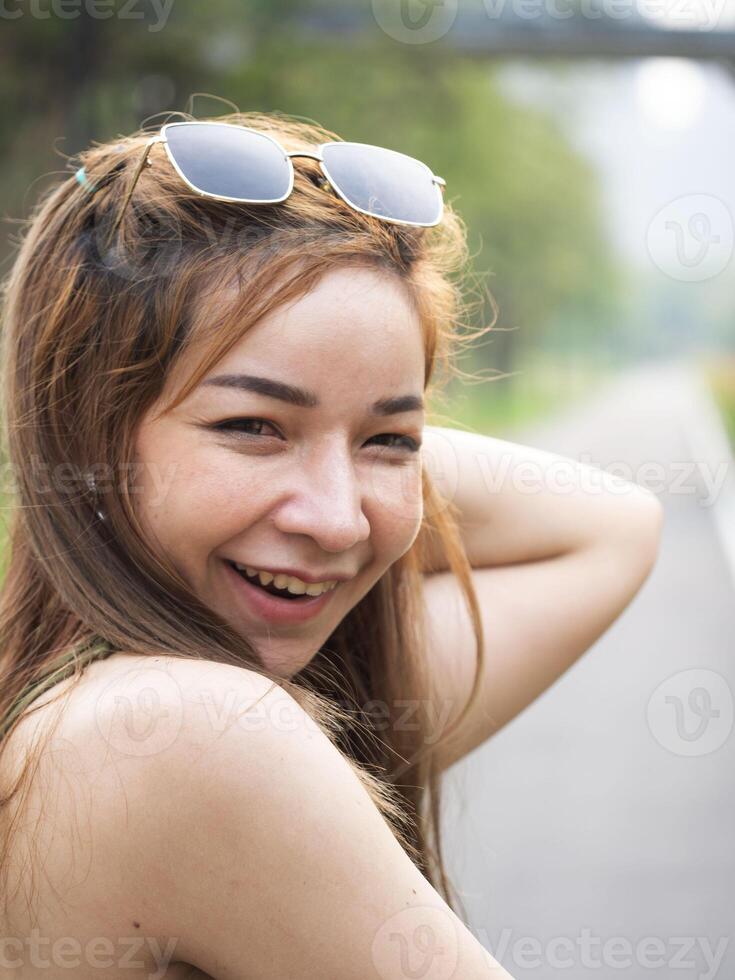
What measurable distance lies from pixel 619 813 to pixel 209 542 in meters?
4.24

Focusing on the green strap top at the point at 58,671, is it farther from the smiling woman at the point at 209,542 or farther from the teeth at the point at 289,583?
the teeth at the point at 289,583

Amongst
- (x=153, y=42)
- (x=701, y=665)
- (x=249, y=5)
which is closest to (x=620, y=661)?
(x=701, y=665)

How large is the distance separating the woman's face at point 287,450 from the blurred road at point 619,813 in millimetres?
1347

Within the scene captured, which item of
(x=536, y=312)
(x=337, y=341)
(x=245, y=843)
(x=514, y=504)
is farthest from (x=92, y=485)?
(x=536, y=312)

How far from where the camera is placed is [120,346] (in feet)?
6.34

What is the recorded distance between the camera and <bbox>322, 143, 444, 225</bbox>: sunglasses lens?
2062 mm

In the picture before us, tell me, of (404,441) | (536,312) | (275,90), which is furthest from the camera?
(536,312)

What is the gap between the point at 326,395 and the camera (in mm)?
1878

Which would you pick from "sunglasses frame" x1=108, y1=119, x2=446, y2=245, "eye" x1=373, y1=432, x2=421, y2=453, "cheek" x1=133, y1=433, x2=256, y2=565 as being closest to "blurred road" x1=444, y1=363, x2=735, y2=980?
"eye" x1=373, y1=432, x2=421, y2=453

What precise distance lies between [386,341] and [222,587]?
17.5 inches

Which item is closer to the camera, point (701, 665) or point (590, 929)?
point (590, 929)

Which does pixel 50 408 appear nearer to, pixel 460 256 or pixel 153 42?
pixel 460 256

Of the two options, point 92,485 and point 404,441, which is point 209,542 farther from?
point 404,441

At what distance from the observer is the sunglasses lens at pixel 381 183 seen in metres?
2.06
